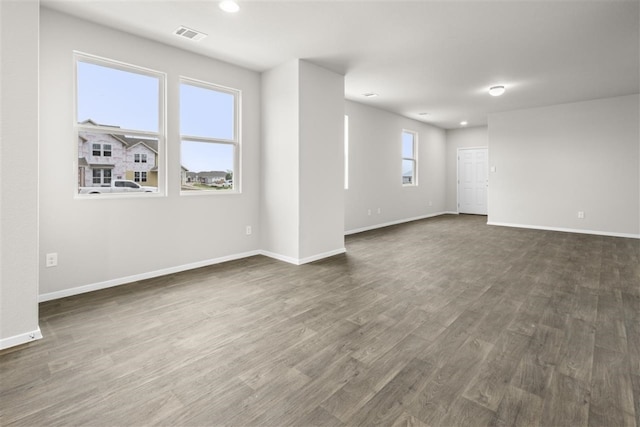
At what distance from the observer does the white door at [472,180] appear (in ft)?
31.7

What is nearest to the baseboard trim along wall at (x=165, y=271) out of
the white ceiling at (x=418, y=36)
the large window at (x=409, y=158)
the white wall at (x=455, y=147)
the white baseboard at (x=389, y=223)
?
the white baseboard at (x=389, y=223)

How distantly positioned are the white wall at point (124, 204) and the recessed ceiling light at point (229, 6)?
1.23m

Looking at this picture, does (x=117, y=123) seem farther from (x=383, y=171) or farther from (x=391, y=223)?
(x=391, y=223)

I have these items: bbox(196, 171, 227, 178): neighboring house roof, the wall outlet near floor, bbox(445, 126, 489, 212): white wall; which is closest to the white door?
bbox(445, 126, 489, 212): white wall

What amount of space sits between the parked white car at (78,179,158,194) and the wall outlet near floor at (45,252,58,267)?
643mm

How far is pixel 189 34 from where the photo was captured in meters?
3.48

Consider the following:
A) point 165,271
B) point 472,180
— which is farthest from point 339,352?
point 472,180

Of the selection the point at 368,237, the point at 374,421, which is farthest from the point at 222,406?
the point at 368,237

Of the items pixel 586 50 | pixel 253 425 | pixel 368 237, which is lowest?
pixel 253 425

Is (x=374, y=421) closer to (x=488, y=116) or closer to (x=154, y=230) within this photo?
(x=154, y=230)

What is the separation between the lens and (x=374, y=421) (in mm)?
1512

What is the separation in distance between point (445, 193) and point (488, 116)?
307cm

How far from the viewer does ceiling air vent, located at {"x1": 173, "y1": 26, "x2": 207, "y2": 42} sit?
3374 millimetres

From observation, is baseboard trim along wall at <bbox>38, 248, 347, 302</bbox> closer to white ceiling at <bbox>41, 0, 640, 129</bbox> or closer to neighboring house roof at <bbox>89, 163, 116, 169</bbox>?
neighboring house roof at <bbox>89, 163, 116, 169</bbox>
